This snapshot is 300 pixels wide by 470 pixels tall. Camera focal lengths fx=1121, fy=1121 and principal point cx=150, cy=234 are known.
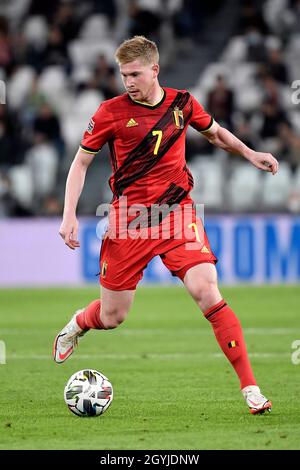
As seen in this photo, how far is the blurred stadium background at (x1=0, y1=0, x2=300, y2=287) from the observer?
1764 cm

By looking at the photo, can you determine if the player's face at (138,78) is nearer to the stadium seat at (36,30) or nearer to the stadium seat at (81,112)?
the stadium seat at (81,112)

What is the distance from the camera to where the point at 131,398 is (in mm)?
7977

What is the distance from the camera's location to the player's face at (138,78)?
733 centimetres

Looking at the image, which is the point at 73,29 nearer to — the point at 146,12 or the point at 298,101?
the point at 146,12

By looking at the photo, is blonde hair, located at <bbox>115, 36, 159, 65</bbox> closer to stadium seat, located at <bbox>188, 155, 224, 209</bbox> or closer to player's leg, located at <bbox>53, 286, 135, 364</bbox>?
player's leg, located at <bbox>53, 286, 135, 364</bbox>

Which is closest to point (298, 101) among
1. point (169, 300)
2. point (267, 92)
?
point (267, 92)

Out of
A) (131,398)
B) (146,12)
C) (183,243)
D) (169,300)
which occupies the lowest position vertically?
(169,300)

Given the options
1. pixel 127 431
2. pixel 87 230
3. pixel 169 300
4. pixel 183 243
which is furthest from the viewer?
pixel 87 230

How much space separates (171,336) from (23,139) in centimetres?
753

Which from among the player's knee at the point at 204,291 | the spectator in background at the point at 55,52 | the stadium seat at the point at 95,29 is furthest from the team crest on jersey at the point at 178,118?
the stadium seat at the point at 95,29

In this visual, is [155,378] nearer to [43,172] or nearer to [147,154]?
[147,154]

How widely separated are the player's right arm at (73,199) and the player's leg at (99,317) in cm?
70

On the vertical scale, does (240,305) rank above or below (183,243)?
below

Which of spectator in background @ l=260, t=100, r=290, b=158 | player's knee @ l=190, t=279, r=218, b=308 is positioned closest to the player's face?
player's knee @ l=190, t=279, r=218, b=308
